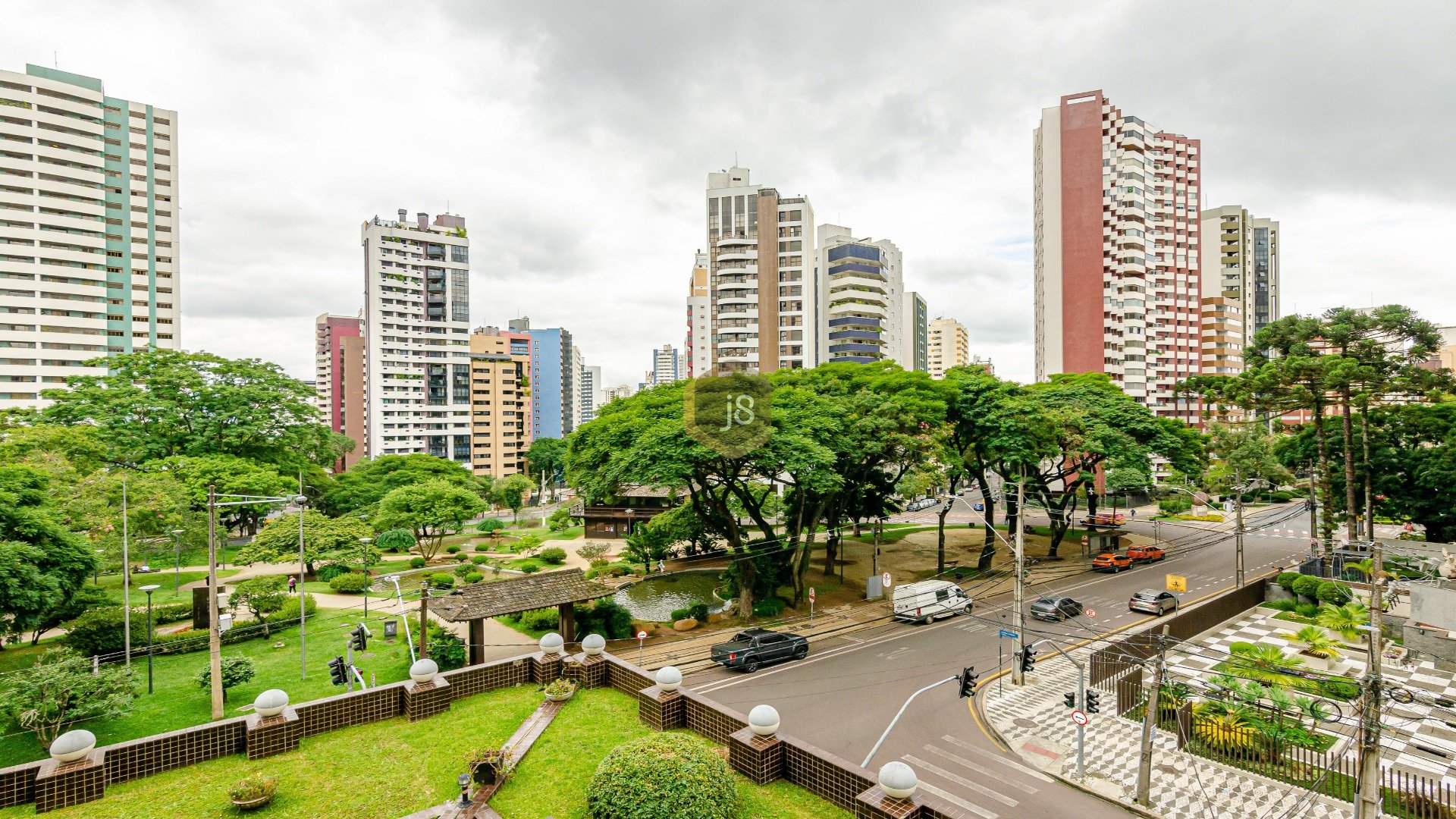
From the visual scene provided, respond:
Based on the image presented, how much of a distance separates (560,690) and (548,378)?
124157 mm

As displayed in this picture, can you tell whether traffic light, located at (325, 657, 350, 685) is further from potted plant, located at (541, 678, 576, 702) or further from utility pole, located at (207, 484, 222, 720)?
potted plant, located at (541, 678, 576, 702)

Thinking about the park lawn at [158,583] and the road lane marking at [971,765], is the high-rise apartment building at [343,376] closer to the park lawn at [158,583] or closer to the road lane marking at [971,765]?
the park lawn at [158,583]

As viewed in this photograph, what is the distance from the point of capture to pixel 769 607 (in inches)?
1158

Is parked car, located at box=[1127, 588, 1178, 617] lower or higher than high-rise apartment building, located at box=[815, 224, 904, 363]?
lower

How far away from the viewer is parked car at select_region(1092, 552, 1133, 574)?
36.4m

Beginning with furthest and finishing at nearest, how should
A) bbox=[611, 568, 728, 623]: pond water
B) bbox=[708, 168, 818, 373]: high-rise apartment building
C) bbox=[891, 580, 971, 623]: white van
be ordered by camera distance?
bbox=[708, 168, 818, 373]: high-rise apartment building, bbox=[611, 568, 728, 623]: pond water, bbox=[891, 580, 971, 623]: white van

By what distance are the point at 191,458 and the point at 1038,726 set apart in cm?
4336

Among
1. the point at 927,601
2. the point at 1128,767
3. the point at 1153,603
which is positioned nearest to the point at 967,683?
the point at 1128,767

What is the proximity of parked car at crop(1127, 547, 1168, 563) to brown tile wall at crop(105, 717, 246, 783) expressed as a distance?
41454mm

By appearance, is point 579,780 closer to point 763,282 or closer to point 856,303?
point 763,282

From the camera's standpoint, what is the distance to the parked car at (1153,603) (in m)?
28.1

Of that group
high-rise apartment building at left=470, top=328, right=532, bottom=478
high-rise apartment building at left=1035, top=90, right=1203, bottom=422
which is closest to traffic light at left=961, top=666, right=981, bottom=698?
high-rise apartment building at left=1035, top=90, right=1203, bottom=422

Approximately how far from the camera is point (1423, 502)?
33156 millimetres

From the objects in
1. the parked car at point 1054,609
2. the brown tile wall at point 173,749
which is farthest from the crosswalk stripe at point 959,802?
the parked car at point 1054,609
